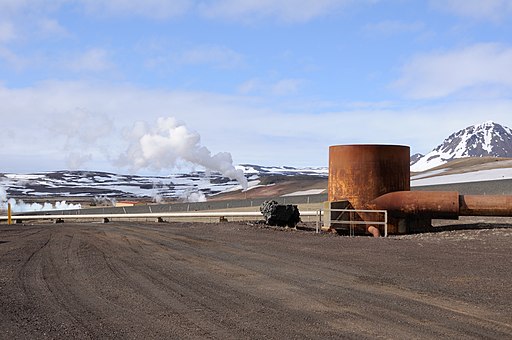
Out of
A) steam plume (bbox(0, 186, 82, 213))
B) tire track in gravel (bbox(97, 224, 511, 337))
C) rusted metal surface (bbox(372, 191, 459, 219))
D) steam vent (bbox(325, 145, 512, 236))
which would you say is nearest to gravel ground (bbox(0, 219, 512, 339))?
tire track in gravel (bbox(97, 224, 511, 337))

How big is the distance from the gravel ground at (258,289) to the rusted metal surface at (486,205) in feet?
8.10

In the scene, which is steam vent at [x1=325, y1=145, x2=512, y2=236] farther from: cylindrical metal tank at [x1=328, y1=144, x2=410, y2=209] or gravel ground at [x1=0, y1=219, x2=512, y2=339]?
gravel ground at [x1=0, y1=219, x2=512, y2=339]

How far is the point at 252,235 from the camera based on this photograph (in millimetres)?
22078

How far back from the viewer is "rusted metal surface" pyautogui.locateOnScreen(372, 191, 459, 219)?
22141 millimetres

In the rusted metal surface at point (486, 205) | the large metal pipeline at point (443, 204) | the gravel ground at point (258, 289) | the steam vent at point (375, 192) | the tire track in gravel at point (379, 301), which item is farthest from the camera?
the steam vent at point (375, 192)

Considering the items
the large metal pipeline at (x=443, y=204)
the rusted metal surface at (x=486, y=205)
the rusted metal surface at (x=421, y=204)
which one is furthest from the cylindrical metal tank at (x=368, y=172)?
the rusted metal surface at (x=486, y=205)

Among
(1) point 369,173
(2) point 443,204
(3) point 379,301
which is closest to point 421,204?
(2) point 443,204

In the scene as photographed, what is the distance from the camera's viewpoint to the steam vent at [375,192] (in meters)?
23.0

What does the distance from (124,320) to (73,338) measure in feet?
3.29

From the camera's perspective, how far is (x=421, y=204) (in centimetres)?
2259

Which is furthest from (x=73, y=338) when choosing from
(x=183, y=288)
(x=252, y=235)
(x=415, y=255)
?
(x=252, y=235)

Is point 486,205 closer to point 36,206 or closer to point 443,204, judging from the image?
point 443,204

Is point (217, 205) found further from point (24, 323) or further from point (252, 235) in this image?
point (24, 323)

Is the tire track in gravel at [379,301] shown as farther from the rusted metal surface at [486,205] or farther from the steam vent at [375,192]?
the rusted metal surface at [486,205]
